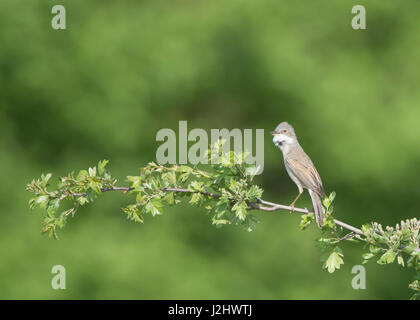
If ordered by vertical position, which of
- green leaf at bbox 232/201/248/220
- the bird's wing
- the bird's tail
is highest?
the bird's wing

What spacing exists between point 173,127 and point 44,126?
280 cm

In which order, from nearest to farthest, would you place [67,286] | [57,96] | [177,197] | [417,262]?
[417,262], [177,197], [67,286], [57,96]

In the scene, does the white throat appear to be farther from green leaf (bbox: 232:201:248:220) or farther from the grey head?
green leaf (bbox: 232:201:248:220)

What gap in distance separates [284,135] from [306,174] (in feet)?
2.02

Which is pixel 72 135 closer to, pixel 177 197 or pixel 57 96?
pixel 57 96

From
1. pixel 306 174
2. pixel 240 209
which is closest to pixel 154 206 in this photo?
pixel 240 209

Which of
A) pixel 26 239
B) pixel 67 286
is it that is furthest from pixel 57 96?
pixel 67 286

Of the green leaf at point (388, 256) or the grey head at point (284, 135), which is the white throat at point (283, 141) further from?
the green leaf at point (388, 256)

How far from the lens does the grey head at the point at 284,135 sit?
6.55 metres

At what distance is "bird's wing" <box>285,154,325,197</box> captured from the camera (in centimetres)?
601

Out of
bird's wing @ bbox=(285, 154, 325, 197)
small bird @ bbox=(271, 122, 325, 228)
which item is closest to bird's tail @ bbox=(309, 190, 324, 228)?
small bird @ bbox=(271, 122, 325, 228)

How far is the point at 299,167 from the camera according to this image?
245 inches

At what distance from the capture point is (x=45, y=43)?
13.0 metres

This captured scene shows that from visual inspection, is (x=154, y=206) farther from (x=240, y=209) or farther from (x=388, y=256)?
(x=388, y=256)
